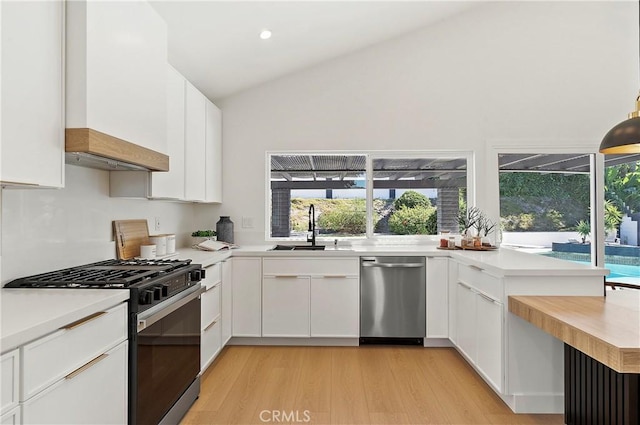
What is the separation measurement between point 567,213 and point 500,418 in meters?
2.60

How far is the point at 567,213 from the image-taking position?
4.06 meters

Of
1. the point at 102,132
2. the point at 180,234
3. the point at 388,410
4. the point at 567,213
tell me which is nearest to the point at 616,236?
the point at 567,213

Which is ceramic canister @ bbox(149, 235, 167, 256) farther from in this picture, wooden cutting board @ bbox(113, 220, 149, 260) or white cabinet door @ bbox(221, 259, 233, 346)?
white cabinet door @ bbox(221, 259, 233, 346)

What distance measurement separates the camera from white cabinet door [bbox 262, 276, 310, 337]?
3516 mm

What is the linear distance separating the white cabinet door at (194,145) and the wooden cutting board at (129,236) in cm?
41

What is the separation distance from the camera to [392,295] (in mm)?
3525

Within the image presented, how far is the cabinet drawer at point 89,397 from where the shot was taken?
47.6 inches

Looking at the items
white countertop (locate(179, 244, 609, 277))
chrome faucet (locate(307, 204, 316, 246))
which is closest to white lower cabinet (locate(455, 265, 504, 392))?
white countertop (locate(179, 244, 609, 277))

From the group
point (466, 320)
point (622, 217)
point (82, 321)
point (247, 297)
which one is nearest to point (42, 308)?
point (82, 321)

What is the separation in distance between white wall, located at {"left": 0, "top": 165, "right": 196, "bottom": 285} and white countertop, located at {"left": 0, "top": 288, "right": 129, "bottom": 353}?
224 mm

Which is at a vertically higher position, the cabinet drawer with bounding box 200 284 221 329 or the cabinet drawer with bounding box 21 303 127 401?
the cabinet drawer with bounding box 21 303 127 401

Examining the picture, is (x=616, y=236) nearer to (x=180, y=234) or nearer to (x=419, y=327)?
(x=419, y=327)

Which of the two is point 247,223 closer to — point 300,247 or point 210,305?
point 300,247

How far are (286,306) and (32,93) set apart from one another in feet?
8.38
